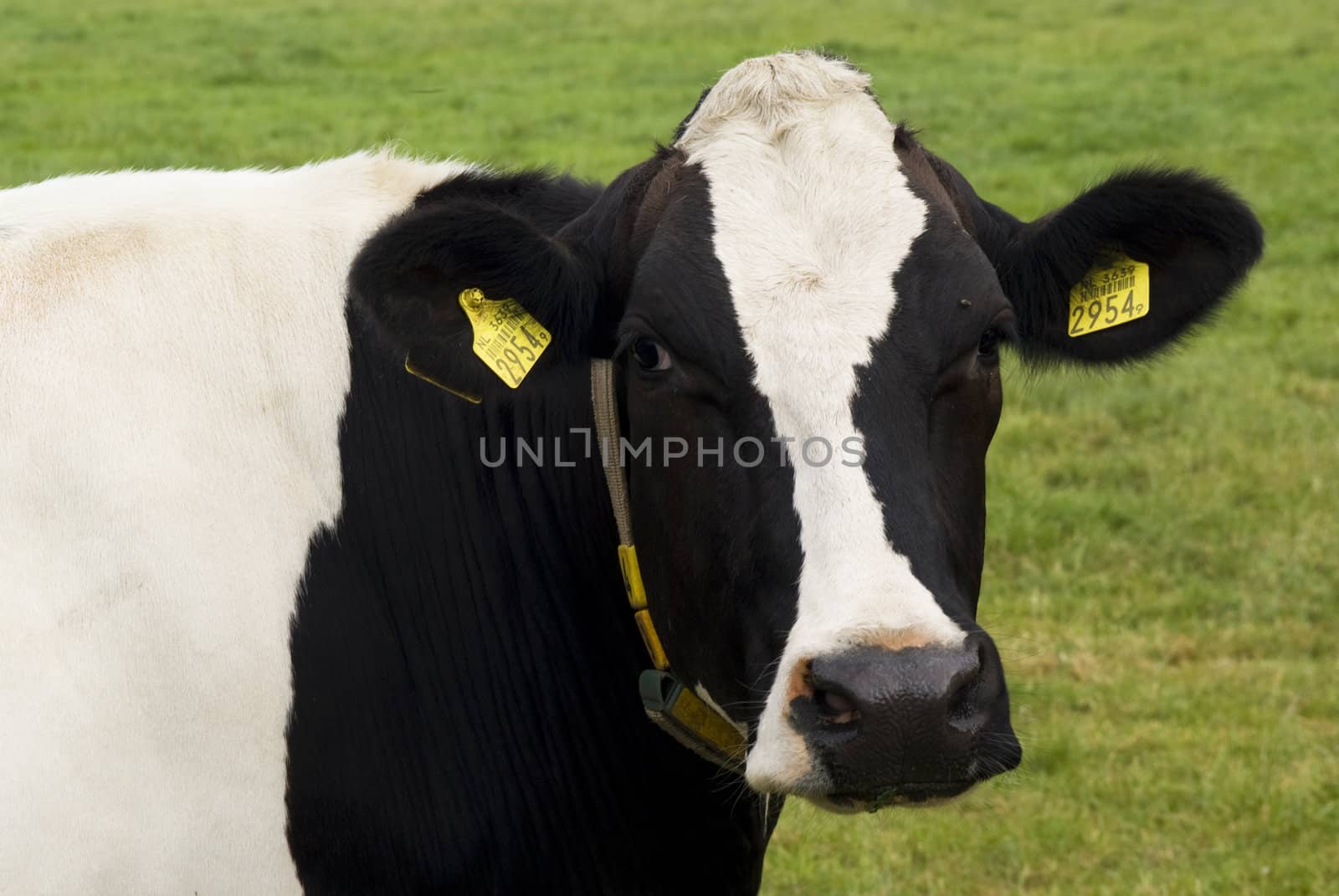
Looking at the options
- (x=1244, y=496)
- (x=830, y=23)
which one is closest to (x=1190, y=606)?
(x=1244, y=496)

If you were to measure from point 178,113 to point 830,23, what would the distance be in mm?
9530

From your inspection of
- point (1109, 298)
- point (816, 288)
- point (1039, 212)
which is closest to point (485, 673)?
point (816, 288)

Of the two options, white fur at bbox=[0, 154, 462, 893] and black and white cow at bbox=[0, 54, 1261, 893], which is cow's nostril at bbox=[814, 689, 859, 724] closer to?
black and white cow at bbox=[0, 54, 1261, 893]

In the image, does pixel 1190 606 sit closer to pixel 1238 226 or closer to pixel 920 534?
pixel 1238 226

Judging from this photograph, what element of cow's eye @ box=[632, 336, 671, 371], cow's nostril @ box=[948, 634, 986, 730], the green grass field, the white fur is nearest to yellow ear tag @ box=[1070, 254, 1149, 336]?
the green grass field

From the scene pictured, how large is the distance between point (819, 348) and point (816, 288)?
14 centimetres

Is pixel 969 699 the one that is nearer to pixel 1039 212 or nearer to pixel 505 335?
pixel 505 335

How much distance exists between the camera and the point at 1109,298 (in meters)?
3.73

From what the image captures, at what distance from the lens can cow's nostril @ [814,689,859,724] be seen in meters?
2.75

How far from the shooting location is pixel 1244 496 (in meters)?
7.87

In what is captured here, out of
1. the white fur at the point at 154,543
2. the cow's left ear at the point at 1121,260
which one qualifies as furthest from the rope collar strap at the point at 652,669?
the cow's left ear at the point at 1121,260

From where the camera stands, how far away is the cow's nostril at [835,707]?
275 centimetres

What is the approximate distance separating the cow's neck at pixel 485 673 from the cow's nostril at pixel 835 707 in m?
0.89

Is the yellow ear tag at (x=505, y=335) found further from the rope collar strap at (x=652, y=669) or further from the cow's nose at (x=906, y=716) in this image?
the cow's nose at (x=906, y=716)
